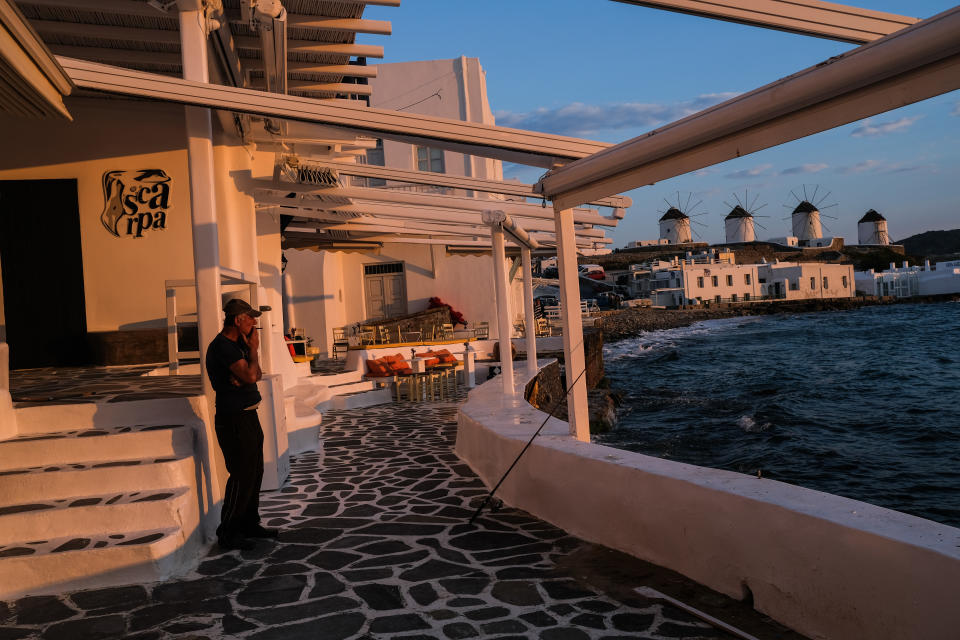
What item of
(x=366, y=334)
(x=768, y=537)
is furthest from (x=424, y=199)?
(x=768, y=537)

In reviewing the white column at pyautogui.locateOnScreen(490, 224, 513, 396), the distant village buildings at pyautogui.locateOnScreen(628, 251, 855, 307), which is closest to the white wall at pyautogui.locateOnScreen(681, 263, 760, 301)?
the distant village buildings at pyautogui.locateOnScreen(628, 251, 855, 307)

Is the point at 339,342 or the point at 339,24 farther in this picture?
the point at 339,342

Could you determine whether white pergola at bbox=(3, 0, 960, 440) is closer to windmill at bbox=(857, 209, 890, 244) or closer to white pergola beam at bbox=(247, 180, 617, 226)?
white pergola beam at bbox=(247, 180, 617, 226)

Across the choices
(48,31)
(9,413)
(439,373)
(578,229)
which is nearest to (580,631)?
(9,413)

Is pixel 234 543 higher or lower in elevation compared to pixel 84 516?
lower

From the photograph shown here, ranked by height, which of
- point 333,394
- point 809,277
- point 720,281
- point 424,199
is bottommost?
point 333,394

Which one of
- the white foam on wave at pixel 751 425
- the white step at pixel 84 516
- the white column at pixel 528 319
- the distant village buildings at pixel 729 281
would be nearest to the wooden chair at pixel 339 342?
the white column at pixel 528 319

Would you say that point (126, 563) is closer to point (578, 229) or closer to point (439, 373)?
point (439, 373)

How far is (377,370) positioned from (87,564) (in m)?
10.0

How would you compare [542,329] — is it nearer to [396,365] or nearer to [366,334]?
[366,334]

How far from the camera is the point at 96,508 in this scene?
4648mm

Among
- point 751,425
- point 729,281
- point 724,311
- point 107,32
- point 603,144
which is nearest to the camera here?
point 603,144

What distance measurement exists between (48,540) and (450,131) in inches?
153

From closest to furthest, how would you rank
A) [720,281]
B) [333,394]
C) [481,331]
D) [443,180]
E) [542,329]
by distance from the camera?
1. [443,180]
2. [333,394]
3. [481,331]
4. [542,329]
5. [720,281]
